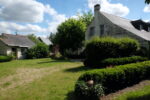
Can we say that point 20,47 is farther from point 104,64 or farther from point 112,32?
point 104,64

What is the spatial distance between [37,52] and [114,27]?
1489 centimetres

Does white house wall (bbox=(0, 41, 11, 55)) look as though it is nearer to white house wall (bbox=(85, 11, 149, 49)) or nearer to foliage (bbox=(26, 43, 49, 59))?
foliage (bbox=(26, 43, 49, 59))

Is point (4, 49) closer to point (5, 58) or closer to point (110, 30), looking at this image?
point (5, 58)

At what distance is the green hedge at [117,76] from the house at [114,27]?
36.7 feet

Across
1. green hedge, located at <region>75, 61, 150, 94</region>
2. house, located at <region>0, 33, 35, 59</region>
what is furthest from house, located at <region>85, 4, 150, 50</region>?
house, located at <region>0, 33, 35, 59</region>

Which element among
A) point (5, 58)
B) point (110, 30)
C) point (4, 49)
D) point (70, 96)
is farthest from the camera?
point (4, 49)

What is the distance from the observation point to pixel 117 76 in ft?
23.3

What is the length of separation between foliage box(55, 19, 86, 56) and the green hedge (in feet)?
62.2

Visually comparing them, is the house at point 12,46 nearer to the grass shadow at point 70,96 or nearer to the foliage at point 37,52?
the foliage at point 37,52

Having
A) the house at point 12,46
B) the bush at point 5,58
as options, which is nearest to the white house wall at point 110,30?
the bush at point 5,58

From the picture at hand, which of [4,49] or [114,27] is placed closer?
[114,27]

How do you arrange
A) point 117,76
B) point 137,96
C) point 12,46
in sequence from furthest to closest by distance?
point 12,46
point 117,76
point 137,96

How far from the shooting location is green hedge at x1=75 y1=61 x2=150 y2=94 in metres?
6.54

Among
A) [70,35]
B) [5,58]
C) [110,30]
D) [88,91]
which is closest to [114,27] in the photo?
[110,30]
